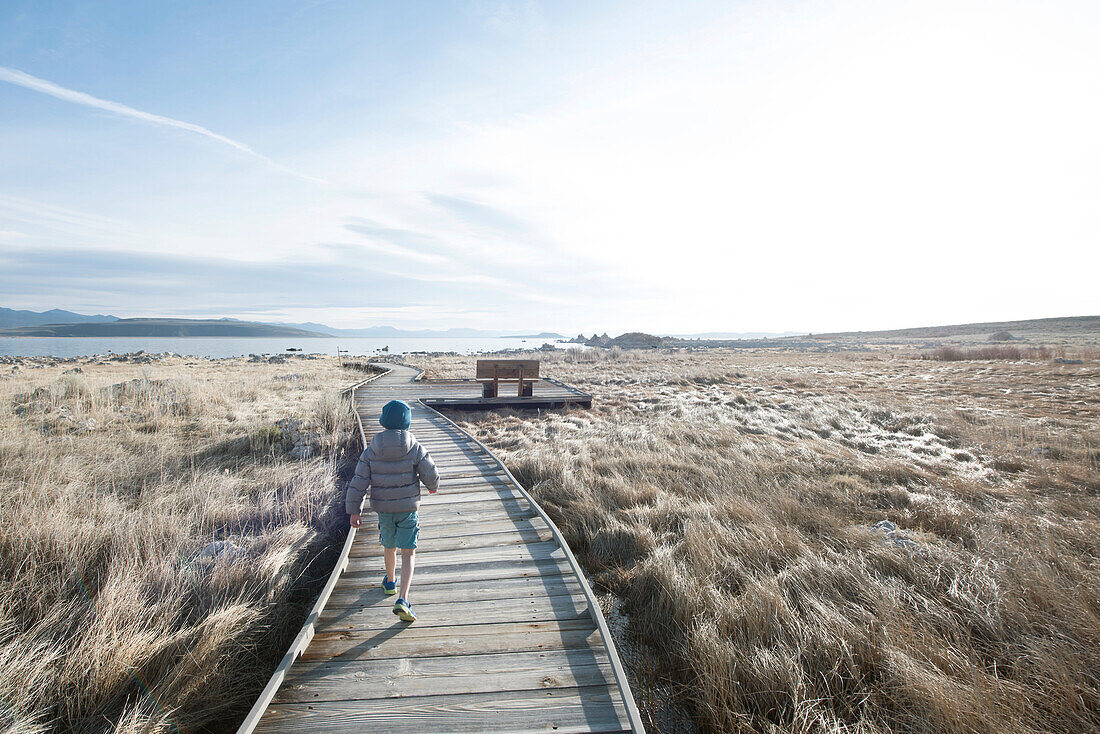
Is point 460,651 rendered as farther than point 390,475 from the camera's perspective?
No

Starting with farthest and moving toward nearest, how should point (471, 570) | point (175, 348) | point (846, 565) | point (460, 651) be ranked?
point (175, 348) → point (846, 565) → point (471, 570) → point (460, 651)

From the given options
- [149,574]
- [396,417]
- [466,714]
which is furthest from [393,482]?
[149,574]

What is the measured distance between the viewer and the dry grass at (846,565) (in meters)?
2.82

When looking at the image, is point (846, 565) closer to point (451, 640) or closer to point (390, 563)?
point (451, 640)

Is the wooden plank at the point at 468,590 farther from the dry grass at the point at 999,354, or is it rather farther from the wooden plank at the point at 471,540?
the dry grass at the point at 999,354

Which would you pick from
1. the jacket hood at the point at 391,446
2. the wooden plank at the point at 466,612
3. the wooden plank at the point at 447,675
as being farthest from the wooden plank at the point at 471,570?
the jacket hood at the point at 391,446

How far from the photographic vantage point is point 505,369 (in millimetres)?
14484

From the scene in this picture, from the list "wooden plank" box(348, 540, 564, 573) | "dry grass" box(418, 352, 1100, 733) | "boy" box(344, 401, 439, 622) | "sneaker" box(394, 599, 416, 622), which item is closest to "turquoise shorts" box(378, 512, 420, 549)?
"boy" box(344, 401, 439, 622)

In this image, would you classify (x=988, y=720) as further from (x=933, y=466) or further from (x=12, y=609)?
(x=933, y=466)

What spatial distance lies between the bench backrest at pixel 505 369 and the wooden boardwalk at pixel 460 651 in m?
9.31

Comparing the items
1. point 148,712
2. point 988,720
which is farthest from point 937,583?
point 148,712

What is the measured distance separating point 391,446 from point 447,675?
1757mm

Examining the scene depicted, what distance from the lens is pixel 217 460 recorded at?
27.9ft

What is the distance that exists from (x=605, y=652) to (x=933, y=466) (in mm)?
9526
